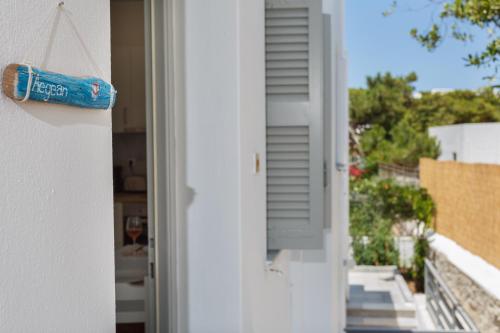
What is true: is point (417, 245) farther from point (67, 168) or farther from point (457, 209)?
point (67, 168)

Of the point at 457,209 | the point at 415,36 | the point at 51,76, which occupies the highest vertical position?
the point at 415,36

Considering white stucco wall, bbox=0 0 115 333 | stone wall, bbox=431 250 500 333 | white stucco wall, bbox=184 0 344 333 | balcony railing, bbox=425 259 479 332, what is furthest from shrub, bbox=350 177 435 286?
white stucco wall, bbox=0 0 115 333

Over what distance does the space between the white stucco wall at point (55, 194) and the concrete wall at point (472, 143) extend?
676 cm

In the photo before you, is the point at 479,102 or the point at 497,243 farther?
the point at 479,102

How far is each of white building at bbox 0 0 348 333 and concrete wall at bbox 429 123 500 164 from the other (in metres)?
3.84

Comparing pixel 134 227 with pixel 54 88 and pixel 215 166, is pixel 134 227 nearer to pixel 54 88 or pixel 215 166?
pixel 215 166

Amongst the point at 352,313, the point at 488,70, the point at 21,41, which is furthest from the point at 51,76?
the point at 352,313

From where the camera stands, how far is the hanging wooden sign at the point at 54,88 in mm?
841

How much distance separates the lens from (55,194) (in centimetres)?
100

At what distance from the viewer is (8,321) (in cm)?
85

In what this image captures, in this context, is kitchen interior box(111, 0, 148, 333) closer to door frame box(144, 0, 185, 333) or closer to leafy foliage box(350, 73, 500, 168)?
door frame box(144, 0, 185, 333)

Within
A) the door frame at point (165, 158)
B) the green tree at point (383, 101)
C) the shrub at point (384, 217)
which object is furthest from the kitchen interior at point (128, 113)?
the green tree at point (383, 101)

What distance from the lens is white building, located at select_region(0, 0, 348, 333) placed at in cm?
91

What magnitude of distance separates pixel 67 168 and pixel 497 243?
7243 mm
